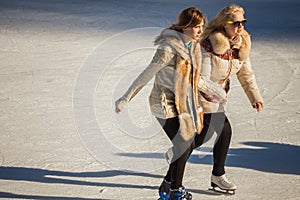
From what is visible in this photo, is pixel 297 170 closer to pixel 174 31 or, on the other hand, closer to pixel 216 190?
pixel 216 190

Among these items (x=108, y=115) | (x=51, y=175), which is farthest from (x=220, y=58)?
(x=108, y=115)

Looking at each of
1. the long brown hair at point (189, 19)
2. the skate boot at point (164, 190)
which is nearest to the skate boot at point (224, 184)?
the skate boot at point (164, 190)

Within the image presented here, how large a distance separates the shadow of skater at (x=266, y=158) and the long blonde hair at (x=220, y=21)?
102 cm

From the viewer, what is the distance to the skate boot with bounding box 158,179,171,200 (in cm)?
374

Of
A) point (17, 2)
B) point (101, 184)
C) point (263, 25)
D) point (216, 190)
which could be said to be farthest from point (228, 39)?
point (17, 2)

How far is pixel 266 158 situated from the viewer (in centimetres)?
450

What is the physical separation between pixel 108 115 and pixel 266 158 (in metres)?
1.41

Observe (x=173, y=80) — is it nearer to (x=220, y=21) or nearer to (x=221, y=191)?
(x=220, y=21)

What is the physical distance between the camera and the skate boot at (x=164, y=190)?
12.3 feet

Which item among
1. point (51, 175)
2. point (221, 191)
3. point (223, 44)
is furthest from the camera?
point (51, 175)

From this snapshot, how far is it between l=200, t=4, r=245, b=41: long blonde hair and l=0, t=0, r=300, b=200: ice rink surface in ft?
3.14

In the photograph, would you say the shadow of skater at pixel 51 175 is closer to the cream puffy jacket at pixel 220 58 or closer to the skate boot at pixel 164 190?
the skate boot at pixel 164 190

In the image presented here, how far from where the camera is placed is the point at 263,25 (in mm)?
8242

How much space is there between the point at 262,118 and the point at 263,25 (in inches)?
126
